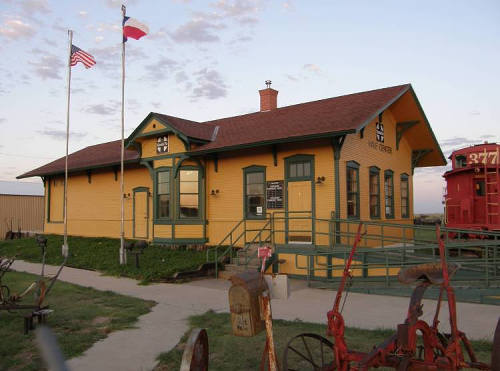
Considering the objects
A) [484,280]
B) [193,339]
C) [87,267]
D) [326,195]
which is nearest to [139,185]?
[87,267]

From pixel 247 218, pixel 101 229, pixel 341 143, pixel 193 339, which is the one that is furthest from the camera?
pixel 101 229

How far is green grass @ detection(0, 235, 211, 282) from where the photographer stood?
13586 mm

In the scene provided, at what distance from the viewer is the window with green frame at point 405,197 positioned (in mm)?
18953

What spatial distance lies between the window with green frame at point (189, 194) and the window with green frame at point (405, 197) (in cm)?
878

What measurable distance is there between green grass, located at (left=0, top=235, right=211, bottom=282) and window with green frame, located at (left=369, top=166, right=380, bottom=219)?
6367 millimetres

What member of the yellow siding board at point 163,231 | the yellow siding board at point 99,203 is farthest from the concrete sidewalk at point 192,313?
the yellow siding board at point 99,203

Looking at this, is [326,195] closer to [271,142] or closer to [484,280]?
[271,142]

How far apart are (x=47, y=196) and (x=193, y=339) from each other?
24.9m

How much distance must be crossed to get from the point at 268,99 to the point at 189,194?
6253mm

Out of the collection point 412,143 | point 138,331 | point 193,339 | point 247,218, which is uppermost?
point 412,143

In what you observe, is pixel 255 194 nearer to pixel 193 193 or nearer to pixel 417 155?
pixel 193 193

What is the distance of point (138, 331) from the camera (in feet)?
24.4

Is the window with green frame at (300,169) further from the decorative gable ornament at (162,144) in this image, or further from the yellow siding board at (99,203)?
the yellow siding board at (99,203)

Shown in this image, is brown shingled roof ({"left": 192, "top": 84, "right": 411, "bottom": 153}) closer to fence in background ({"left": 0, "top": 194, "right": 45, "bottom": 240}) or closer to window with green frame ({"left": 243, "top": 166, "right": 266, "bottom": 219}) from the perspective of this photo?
window with green frame ({"left": 243, "top": 166, "right": 266, "bottom": 219})
